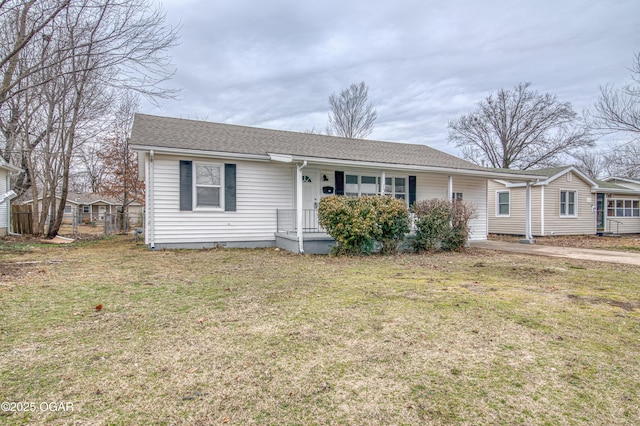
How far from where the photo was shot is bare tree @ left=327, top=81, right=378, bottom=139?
26.5 metres

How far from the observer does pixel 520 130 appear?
28.8 m

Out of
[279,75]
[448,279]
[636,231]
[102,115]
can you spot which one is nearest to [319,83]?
[279,75]

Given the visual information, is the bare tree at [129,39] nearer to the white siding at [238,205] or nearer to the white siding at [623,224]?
the white siding at [238,205]

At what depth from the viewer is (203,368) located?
8.22ft

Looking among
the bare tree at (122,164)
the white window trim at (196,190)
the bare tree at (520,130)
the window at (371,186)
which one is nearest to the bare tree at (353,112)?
the bare tree at (520,130)

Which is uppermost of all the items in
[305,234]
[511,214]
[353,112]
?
[353,112]

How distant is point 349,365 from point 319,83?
21.4m

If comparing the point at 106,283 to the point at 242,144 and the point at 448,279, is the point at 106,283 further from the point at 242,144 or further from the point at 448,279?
the point at 242,144

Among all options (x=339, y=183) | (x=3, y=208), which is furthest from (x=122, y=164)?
(x=339, y=183)

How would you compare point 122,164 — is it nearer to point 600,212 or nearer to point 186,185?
point 186,185

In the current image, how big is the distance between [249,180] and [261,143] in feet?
5.39

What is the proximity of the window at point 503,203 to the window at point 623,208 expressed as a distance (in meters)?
6.39

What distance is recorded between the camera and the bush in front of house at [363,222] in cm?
845

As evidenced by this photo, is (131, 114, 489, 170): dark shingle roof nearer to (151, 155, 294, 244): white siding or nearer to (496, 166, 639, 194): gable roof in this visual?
(151, 155, 294, 244): white siding
